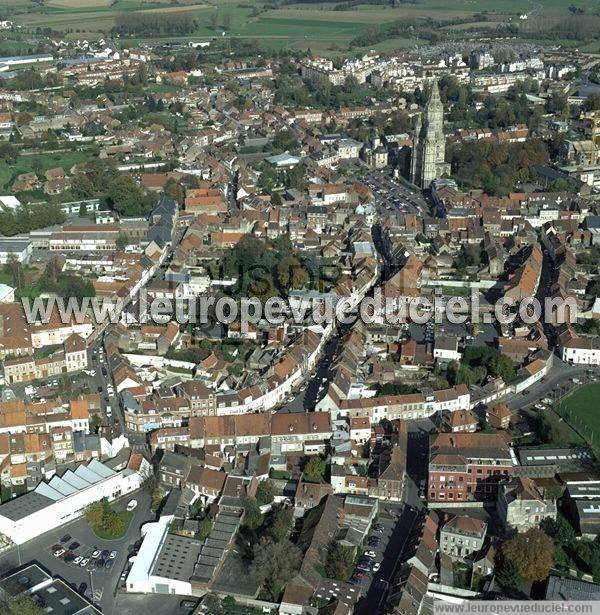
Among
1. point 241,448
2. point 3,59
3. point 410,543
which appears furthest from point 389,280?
point 3,59

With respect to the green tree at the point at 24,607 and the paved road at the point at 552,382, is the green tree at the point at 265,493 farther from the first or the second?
the paved road at the point at 552,382

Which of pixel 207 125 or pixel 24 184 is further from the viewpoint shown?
pixel 207 125

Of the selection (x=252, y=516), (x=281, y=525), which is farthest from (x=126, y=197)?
(x=281, y=525)

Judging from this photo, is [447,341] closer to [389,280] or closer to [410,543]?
[389,280]

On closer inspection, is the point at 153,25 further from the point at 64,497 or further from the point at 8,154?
the point at 64,497

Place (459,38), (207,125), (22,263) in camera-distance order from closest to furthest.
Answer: (22,263)
(207,125)
(459,38)

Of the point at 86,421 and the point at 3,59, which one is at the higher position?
the point at 3,59

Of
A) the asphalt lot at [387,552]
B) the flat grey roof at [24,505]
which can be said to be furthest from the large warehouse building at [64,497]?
the asphalt lot at [387,552]
